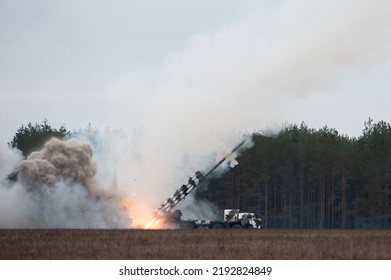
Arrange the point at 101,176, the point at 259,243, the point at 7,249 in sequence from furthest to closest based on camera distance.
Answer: the point at 101,176
the point at 259,243
the point at 7,249

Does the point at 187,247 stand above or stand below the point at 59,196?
below

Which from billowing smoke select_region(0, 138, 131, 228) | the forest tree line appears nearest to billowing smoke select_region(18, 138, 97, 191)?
billowing smoke select_region(0, 138, 131, 228)

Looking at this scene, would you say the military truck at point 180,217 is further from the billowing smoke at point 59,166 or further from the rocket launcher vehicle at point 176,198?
the billowing smoke at point 59,166

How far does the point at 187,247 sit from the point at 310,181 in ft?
236

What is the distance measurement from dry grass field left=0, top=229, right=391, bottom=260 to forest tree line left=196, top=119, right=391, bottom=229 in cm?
5484

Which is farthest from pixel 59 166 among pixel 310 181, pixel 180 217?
pixel 310 181

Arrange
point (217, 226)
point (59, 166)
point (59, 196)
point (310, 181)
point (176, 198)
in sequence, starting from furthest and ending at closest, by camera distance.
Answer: point (310, 181) → point (59, 166) → point (59, 196) → point (176, 198) → point (217, 226)

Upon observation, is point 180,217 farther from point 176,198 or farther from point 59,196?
point 59,196

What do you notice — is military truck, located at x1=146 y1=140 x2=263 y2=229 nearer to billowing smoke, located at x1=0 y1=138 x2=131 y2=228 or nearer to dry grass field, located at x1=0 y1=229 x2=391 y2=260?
billowing smoke, located at x1=0 y1=138 x2=131 y2=228

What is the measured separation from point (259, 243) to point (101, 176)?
34747mm

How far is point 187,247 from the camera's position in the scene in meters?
41.2
